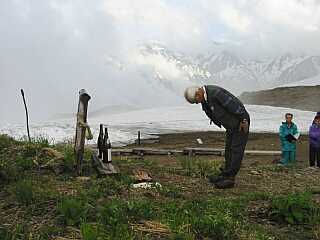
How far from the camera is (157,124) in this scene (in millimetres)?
→ 32125

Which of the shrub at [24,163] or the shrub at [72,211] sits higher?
the shrub at [24,163]

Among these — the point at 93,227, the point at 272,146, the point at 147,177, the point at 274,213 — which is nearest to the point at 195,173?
the point at 147,177

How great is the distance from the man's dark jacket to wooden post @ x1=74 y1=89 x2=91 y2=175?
1552mm

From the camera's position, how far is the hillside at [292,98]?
5693cm

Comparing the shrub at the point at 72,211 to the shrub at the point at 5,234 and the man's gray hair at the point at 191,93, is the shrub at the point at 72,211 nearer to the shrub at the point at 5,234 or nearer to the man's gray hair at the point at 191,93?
the shrub at the point at 5,234

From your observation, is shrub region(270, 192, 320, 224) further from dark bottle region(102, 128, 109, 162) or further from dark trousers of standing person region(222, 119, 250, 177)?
dark bottle region(102, 128, 109, 162)

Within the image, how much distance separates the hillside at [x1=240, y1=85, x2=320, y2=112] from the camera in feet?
187

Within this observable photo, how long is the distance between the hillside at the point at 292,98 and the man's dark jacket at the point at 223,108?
4956 cm

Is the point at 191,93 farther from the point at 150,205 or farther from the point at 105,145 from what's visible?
the point at 150,205

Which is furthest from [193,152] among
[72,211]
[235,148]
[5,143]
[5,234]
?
[5,234]

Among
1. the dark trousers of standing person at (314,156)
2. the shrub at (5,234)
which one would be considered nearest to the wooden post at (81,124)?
the shrub at (5,234)

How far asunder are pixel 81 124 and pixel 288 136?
5.71 metres

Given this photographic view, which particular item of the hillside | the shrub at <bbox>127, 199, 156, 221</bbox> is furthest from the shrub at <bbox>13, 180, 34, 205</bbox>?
the hillside

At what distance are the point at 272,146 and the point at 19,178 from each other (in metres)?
16.0
